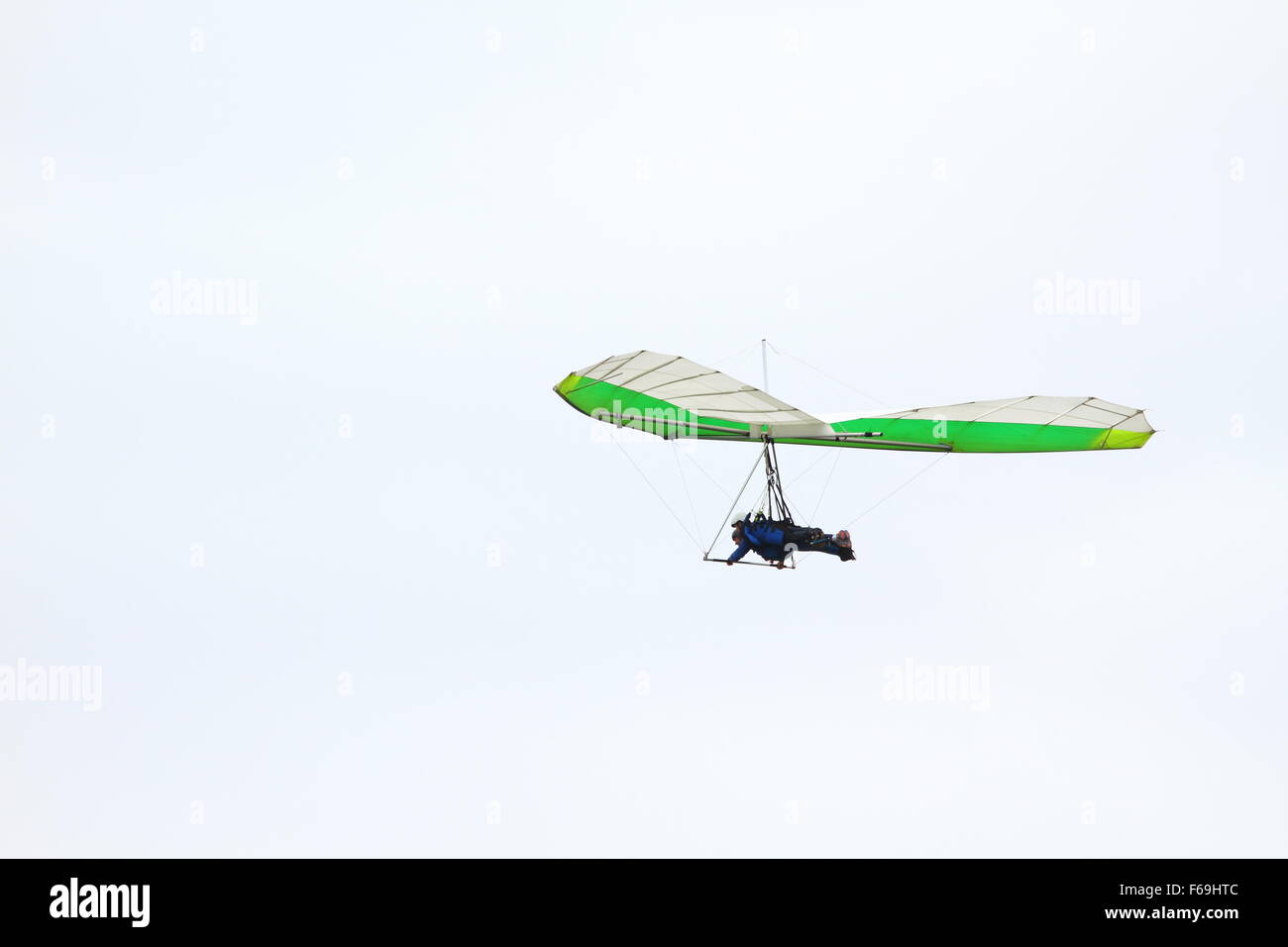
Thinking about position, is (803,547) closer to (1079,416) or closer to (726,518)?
(726,518)

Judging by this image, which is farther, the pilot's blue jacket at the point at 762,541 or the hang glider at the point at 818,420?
the pilot's blue jacket at the point at 762,541

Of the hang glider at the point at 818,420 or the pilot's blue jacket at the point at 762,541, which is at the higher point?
the hang glider at the point at 818,420

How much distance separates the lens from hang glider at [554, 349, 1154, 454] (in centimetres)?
4903

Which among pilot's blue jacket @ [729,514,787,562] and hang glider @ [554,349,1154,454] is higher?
hang glider @ [554,349,1154,454]

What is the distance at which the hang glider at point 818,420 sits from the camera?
1930 inches

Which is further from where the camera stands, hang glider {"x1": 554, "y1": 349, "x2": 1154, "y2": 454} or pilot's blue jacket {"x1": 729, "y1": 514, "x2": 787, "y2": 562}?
pilot's blue jacket {"x1": 729, "y1": 514, "x2": 787, "y2": 562}

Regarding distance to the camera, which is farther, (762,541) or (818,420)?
(762,541)

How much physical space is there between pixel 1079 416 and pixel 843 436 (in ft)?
16.4

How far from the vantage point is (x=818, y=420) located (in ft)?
161

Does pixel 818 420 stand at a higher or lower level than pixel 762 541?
higher

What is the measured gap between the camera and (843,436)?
Answer: 1973 inches
